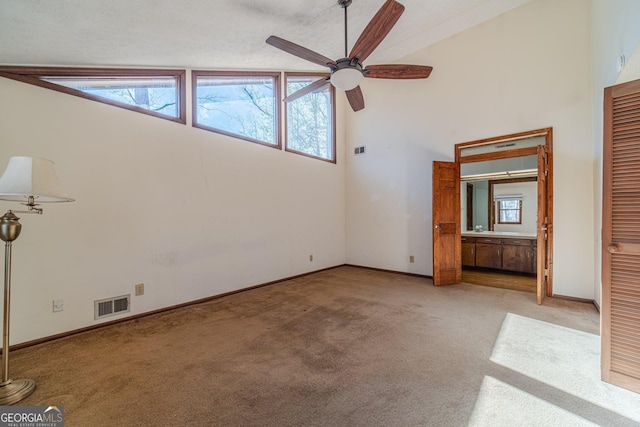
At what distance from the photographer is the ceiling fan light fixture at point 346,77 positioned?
268 cm

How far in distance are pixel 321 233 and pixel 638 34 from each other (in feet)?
14.6

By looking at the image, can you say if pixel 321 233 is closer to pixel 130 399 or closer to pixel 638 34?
pixel 130 399

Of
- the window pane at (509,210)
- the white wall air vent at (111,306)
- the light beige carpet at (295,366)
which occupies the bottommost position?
the light beige carpet at (295,366)

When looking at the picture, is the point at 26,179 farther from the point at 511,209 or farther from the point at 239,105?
the point at 511,209

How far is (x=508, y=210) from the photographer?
560cm

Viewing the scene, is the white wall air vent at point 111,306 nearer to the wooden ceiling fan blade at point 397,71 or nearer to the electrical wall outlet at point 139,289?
the electrical wall outlet at point 139,289

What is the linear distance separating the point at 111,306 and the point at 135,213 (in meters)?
1.01

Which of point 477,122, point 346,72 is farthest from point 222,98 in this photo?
point 477,122

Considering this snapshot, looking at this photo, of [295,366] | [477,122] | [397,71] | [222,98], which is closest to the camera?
[295,366]

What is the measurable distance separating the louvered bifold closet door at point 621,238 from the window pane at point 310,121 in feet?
12.6

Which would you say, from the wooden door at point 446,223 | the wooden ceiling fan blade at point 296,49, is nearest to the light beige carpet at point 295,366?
the wooden door at point 446,223

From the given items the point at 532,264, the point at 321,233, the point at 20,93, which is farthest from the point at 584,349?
the point at 20,93

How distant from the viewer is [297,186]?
193 inches

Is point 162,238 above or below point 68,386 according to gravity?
above
